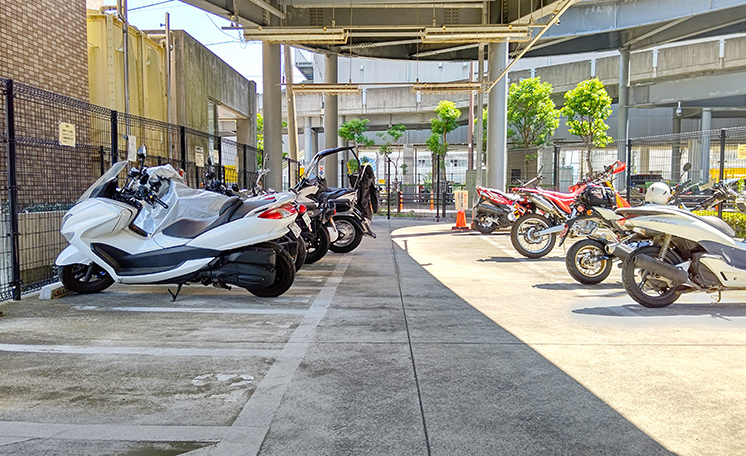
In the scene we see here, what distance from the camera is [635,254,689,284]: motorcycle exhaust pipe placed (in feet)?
18.4

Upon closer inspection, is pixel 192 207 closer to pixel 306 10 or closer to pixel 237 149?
pixel 237 149

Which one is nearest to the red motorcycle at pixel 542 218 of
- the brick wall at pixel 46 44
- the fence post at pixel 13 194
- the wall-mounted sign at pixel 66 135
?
the wall-mounted sign at pixel 66 135

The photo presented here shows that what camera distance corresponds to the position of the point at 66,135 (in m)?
6.63

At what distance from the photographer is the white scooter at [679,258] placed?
560 cm

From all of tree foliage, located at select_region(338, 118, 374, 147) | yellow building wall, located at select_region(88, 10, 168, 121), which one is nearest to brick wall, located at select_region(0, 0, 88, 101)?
yellow building wall, located at select_region(88, 10, 168, 121)

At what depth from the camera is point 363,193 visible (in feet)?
35.0

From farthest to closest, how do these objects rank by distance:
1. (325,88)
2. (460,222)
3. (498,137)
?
(498,137) → (460,222) → (325,88)

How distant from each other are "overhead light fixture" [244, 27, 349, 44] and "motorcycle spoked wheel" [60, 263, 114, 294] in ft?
19.3

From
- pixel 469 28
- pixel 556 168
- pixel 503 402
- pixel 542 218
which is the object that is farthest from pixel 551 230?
pixel 556 168

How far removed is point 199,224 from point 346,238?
4461 mm

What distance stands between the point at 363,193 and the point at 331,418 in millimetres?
7659

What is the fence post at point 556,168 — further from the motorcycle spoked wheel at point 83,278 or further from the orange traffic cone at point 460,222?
the motorcycle spoked wheel at point 83,278

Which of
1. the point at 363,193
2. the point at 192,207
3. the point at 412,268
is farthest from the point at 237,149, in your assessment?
the point at 192,207

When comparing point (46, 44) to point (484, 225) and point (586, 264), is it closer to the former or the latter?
point (484, 225)
